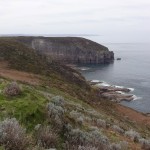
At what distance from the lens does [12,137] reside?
6.42m

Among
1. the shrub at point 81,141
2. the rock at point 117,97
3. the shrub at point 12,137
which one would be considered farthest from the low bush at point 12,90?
the rock at point 117,97

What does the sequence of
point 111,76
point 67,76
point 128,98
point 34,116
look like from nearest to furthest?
1. point 34,116
2. point 67,76
3. point 128,98
4. point 111,76

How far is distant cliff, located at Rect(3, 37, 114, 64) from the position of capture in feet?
460

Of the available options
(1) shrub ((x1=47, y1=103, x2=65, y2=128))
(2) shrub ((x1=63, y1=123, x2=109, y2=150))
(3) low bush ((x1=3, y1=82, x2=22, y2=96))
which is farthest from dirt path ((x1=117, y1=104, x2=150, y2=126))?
(2) shrub ((x1=63, y1=123, x2=109, y2=150))

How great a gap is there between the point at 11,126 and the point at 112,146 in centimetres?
349

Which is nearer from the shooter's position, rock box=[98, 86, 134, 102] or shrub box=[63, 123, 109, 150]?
shrub box=[63, 123, 109, 150]

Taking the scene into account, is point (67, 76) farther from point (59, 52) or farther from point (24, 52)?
point (59, 52)

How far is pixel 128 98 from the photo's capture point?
66500 mm

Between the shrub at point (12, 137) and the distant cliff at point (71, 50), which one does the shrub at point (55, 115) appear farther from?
the distant cliff at point (71, 50)

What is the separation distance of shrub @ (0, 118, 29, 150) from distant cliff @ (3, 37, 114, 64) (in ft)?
433

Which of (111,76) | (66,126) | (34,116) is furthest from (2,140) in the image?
(111,76)

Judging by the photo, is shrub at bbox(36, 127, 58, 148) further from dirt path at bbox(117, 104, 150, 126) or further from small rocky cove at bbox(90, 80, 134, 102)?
small rocky cove at bbox(90, 80, 134, 102)

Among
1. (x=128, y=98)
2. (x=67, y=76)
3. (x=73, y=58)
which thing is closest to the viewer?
(x=67, y=76)

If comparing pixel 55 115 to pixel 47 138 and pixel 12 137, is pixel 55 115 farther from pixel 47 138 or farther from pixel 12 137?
pixel 12 137
